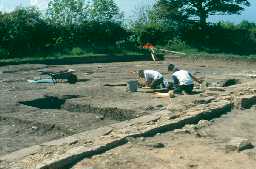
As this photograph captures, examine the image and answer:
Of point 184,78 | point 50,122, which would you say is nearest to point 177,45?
point 184,78

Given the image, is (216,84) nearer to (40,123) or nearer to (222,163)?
(40,123)

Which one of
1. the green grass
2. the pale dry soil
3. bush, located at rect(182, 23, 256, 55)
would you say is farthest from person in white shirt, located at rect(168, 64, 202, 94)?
bush, located at rect(182, 23, 256, 55)

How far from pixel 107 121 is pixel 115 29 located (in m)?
23.4

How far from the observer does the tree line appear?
3097 centimetres

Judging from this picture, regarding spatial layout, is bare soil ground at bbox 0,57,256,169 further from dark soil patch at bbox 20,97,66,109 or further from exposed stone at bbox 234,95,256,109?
exposed stone at bbox 234,95,256,109

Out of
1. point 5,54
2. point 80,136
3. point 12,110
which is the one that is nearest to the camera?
point 80,136

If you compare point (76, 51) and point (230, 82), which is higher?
point (76, 51)

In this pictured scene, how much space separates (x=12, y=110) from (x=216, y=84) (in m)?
7.80

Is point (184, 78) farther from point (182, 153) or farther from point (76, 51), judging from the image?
point (76, 51)

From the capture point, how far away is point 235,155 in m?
7.41

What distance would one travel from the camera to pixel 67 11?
3472 centimetres

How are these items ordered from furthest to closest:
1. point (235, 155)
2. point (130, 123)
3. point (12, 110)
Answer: point (12, 110), point (130, 123), point (235, 155)

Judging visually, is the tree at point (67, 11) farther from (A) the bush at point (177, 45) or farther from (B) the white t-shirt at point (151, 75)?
(B) the white t-shirt at point (151, 75)

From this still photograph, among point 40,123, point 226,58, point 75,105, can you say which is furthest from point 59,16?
point 40,123
